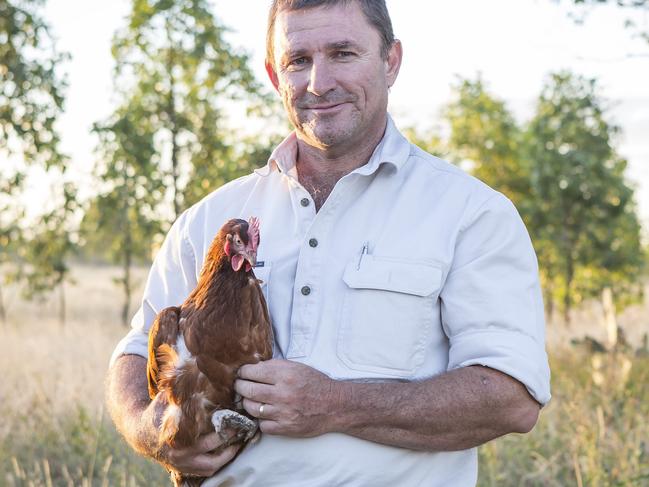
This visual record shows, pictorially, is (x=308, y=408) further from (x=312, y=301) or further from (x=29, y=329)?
(x=29, y=329)

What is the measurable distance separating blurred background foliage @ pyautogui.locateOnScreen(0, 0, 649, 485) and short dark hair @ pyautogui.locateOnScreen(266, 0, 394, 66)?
243cm

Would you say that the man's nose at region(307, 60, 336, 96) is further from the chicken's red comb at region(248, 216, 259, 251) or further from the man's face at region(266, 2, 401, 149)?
the chicken's red comb at region(248, 216, 259, 251)

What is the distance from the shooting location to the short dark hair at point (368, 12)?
2678mm

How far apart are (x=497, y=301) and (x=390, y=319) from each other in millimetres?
337

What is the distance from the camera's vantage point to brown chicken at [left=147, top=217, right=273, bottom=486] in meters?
2.45

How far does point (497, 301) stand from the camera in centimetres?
240

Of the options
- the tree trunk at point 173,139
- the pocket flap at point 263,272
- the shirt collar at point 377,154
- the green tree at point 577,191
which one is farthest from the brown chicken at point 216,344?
the green tree at point 577,191

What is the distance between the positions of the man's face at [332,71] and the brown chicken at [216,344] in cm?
45

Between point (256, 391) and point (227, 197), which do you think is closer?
point (256, 391)

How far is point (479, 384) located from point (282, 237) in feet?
2.80

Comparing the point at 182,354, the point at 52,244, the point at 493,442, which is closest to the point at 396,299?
the point at 182,354

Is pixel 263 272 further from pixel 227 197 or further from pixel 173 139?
pixel 173 139

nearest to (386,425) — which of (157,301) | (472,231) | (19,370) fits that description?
(472,231)

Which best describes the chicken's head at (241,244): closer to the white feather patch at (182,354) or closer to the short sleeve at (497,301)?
the white feather patch at (182,354)
